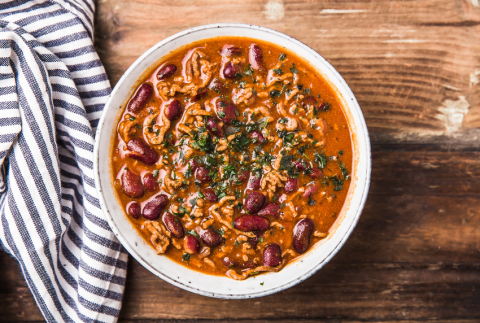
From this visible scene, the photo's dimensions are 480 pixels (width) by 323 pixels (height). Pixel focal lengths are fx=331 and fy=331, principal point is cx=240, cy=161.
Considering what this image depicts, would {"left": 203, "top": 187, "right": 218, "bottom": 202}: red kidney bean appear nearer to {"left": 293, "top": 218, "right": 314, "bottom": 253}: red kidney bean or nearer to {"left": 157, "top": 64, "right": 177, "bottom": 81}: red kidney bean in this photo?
{"left": 293, "top": 218, "right": 314, "bottom": 253}: red kidney bean

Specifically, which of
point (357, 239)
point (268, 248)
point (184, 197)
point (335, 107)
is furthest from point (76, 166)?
point (357, 239)

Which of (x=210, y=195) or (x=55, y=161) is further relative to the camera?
(x=55, y=161)

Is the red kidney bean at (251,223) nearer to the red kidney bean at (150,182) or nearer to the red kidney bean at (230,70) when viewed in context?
the red kidney bean at (150,182)

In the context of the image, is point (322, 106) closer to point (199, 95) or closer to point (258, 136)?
point (258, 136)

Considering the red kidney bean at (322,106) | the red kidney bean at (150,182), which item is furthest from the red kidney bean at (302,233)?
the red kidney bean at (150,182)

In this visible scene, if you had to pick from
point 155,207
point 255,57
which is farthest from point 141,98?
point 255,57
